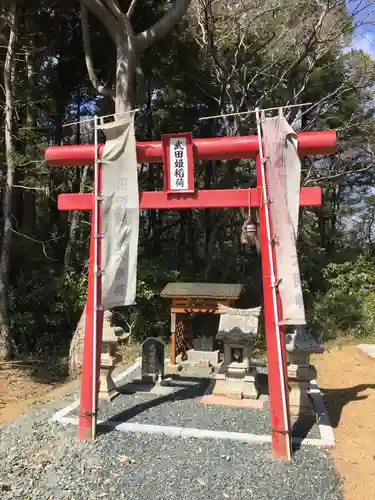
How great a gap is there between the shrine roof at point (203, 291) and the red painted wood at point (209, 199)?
3362 mm

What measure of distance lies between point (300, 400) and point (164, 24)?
22.6 feet

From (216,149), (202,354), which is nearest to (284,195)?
(216,149)

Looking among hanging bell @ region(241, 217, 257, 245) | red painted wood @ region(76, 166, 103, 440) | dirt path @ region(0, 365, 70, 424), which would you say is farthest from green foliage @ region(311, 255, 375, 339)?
red painted wood @ region(76, 166, 103, 440)

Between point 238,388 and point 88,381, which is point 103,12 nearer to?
point 88,381

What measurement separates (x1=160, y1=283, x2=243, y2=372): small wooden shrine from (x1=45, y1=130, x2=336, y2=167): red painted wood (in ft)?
11.4

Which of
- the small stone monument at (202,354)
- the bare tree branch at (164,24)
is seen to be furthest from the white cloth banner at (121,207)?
the bare tree branch at (164,24)

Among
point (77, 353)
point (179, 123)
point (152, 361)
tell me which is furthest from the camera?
point (179, 123)

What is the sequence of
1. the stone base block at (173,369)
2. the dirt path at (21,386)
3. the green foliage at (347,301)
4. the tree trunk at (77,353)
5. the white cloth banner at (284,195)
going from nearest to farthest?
the white cloth banner at (284,195), the dirt path at (21,386), the stone base block at (173,369), the tree trunk at (77,353), the green foliage at (347,301)

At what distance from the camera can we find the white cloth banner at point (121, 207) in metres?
→ 4.53

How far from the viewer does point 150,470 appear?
3.72 m

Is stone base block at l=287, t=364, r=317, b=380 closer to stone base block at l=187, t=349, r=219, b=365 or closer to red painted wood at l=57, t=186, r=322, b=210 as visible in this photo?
red painted wood at l=57, t=186, r=322, b=210

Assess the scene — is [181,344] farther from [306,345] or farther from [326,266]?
[326,266]

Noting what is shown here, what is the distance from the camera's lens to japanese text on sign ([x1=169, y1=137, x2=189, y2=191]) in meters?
4.61

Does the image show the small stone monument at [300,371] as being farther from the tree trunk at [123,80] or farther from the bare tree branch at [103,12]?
the bare tree branch at [103,12]
